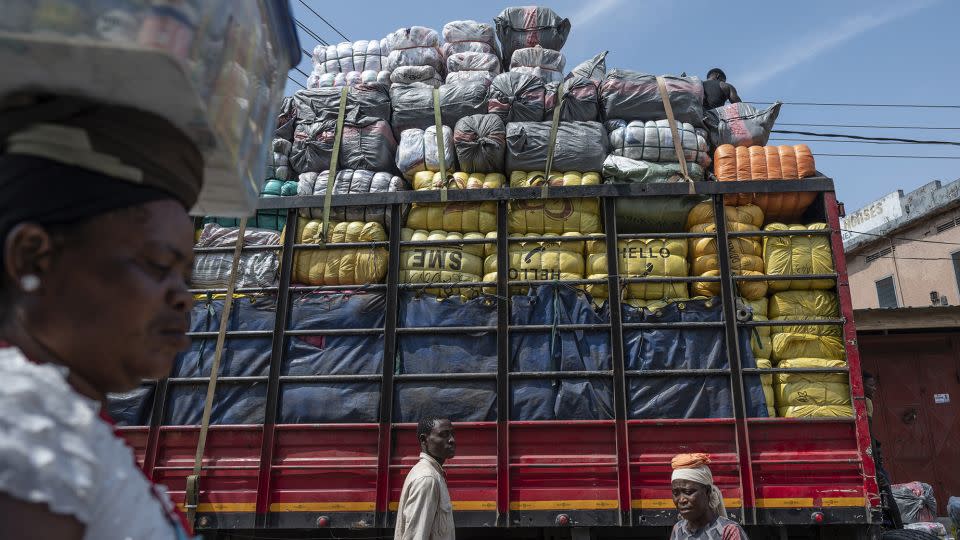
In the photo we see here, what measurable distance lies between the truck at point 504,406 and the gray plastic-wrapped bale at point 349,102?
105cm

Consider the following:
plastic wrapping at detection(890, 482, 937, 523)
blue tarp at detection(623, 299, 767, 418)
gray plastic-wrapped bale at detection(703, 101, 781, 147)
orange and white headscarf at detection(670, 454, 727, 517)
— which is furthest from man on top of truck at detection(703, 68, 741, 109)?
plastic wrapping at detection(890, 482, 937, 523)

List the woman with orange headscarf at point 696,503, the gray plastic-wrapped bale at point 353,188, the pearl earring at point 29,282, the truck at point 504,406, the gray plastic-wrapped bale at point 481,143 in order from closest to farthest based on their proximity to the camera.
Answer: the pearl earring at point 29,282
the woman with orange headscarf at point 696,503
the truck at point 504,406
the gray plastic-wrapped bale at point 353,188
the gray plastic-wrapped bale at point 481,143

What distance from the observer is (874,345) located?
9.58 meters

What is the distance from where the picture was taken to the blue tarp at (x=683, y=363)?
178 inches

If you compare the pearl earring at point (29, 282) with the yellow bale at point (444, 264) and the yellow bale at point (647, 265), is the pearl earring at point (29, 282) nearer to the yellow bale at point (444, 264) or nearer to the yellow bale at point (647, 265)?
the yellow bale at point (444, 264)

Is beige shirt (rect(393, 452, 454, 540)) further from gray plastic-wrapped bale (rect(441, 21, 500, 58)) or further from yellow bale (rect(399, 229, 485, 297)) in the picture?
gray plastic-wrapped bale (rect(441, 21, 500, 58))

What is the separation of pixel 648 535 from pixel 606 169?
8.66ft

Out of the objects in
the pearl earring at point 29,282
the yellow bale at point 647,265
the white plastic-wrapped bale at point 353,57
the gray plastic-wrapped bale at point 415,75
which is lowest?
the pearl earring at point 29,282

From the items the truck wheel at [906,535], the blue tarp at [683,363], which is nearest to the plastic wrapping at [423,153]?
the blue tarp at [683,363]

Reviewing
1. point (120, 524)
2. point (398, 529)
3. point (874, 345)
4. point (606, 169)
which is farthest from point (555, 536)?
point (874, 345)

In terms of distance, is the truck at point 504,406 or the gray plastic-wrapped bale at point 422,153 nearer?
the truck at point 504,406

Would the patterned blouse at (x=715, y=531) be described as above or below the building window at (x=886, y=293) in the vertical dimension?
below

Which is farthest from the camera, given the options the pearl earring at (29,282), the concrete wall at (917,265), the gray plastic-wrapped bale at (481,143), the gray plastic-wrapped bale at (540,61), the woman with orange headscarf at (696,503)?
the concrete wall at (917,265)

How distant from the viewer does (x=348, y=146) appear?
5586mm
